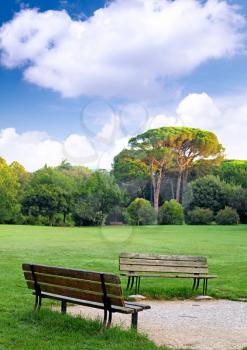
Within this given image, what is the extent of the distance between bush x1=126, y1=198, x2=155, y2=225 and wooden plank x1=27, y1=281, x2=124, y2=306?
133 ft

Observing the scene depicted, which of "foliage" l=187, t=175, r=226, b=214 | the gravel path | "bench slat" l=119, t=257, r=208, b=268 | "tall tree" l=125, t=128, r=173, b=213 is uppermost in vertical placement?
"tall tree" l=125, t=128, r=173, b=213

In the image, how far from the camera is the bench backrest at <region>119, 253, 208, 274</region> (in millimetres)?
11914

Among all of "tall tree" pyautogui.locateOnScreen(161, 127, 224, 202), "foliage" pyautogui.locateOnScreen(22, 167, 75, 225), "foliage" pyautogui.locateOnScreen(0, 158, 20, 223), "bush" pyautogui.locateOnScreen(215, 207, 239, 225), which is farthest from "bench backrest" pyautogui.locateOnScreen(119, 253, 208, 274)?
"foliage" pyautogui.locateOnScreen(0, 158, 20, 223)

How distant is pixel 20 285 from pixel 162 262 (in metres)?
3.33

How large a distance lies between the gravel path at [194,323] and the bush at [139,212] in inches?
1485

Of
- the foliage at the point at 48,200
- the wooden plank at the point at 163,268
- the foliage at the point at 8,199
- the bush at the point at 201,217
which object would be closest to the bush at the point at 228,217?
the bush at the point at 201,217

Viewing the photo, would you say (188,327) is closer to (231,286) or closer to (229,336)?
(229,336)

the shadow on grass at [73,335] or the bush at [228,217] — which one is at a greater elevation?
the bush at [228,217]

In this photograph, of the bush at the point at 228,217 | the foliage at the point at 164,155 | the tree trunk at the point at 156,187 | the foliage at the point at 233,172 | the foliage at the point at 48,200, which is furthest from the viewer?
the foliage at the point at 233,172

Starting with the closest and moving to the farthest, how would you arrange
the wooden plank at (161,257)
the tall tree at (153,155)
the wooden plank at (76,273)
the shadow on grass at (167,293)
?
1. the wooden plank at (76,273)
2. the shadow on grass at (167,293)
3. the wooden plank at (161,257)
4. the tall tree at (153,155)

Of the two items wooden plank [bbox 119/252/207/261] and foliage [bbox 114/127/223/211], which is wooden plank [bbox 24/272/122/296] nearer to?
wooden plank [bbox 119/252/207/261]

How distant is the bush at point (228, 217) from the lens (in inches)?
2279

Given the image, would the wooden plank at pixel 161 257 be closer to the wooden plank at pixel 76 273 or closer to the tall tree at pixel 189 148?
the wooden plank at pixel 76 273

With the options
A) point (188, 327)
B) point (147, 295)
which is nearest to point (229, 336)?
point (188, 327)
